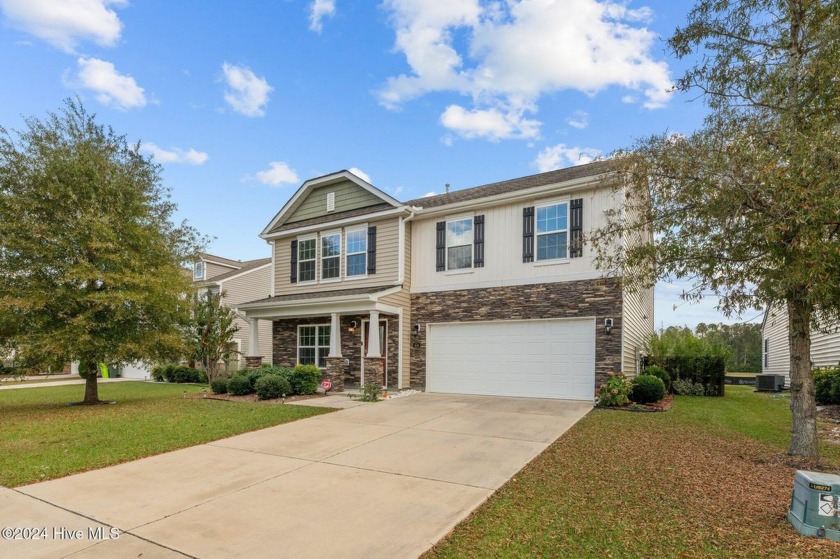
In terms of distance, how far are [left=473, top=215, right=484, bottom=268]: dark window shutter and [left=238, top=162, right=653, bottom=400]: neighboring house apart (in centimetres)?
3

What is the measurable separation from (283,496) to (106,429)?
5.78 metres

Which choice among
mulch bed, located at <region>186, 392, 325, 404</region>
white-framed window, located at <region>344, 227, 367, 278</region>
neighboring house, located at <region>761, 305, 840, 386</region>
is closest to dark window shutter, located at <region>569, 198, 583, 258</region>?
neighboring house, located at <region>761, 305, 840, 386</region>

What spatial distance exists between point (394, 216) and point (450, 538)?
11934mm

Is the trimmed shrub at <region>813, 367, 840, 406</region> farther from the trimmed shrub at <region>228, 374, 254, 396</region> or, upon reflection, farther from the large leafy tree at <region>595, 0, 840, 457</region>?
the trimmed shrub at <region>228, 374, 254, 396</region>

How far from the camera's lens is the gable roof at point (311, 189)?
15336mm

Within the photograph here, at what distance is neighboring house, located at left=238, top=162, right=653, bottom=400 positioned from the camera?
40.8 feet

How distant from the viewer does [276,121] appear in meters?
16.7

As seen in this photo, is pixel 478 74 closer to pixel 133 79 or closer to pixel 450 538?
pixel 133 79

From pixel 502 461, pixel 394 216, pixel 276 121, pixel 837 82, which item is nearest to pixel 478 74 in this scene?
pixel 394 216

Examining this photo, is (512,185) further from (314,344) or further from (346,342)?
(314,344)

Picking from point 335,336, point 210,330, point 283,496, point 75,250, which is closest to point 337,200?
point 335,336

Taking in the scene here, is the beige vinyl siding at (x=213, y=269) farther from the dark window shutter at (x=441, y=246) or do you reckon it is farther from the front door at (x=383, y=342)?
the dark window shutter at (x=441, y=246)

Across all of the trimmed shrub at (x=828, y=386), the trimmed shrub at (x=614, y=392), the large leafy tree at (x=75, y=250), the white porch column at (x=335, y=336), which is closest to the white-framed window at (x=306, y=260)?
the white porch column at (x=335, y=336)

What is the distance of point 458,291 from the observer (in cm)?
1427
